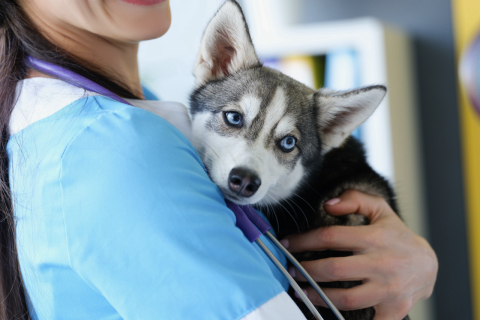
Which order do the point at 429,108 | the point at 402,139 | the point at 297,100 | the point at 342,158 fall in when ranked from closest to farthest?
the point at 297,100 → the point at 342,158 → the point at 402,139 → the point at 429,108

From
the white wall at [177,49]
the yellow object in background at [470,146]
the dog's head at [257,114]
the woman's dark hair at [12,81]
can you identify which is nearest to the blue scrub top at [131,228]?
the woman's dark hair at [12,81]

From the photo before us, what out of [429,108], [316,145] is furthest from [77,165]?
[429,108]

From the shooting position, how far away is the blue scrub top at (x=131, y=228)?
70cm

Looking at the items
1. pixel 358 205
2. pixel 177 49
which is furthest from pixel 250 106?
pixel 177 49

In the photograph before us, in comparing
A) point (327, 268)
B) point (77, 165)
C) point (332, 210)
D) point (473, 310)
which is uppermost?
point (77, 165)

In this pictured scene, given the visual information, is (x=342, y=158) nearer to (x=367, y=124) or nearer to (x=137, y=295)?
(x=137, y=295)

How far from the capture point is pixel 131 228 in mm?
707

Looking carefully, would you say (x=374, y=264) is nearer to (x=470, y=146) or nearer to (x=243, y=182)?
(x=243, y=182)

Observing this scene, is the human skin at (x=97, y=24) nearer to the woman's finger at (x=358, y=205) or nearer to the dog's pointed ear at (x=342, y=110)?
the dog's pointed ear at (x=342, y=110)

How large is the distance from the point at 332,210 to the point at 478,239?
266cm

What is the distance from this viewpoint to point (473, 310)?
350cm

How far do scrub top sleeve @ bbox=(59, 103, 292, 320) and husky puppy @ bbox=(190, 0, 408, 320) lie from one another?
0.43m

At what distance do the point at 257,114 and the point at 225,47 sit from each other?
0.32m

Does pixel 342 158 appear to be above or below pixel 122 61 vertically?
below
